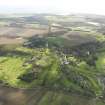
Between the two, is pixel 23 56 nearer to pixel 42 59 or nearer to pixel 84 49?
pixel 42 59

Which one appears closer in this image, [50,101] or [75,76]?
[50,101]

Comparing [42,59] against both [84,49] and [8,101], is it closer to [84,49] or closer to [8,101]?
→ [84,49]

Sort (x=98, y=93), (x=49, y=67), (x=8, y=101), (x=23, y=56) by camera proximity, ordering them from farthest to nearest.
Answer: (x=23, y=56)
(x=49, y=67)
(x=98, y=93)
(x=8, y=101)

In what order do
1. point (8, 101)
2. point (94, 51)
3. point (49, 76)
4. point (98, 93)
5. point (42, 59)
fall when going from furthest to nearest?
1. point (94, 51)
2. point (42, 59)
3. point (49, 76)
4. point (98, 93)
5. point (8, 101)

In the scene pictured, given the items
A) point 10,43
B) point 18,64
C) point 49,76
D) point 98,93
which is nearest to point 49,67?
point 49,76

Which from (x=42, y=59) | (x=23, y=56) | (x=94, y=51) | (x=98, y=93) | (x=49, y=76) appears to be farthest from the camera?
(x=94, y=51)

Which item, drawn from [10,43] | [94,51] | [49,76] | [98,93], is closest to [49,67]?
[49,76]

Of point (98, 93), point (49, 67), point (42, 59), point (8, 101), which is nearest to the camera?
point (8, 101)

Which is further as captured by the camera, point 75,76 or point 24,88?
point 75,76
